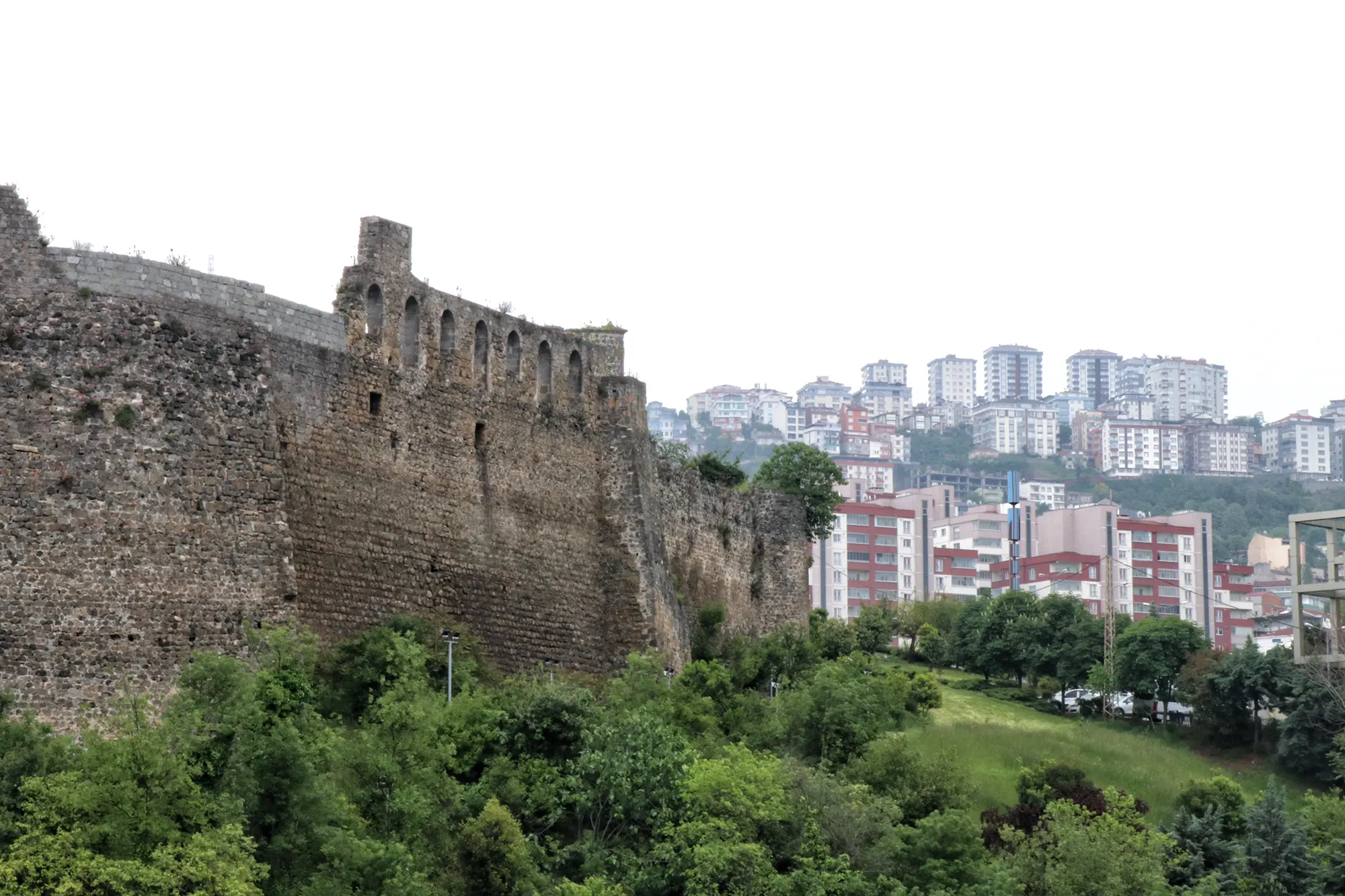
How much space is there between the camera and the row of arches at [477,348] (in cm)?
4322

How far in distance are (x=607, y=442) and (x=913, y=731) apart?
1345 cm

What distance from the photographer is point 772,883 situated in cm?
3822

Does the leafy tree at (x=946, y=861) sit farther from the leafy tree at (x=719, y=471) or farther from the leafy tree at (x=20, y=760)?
the leafy tree at (x=719, y=471)

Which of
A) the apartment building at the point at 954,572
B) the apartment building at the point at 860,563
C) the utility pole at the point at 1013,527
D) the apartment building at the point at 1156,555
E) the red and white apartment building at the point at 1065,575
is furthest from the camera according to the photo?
the apartment building at the point at 954,572

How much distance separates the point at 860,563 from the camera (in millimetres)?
174750

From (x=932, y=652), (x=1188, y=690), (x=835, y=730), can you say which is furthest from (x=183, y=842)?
(x=932, y=652)

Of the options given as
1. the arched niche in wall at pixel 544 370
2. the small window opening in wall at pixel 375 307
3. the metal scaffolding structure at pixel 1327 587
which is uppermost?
the small window opening in wall at pixel 375 307

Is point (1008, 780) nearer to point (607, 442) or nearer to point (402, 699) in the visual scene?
point (607, 442)

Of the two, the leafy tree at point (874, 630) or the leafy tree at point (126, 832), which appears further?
the leafy tree at point (874, 630)

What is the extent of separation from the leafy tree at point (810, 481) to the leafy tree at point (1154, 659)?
15.0 meters

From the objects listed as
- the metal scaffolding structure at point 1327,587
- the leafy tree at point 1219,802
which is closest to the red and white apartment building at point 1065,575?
the leafy tree at point 1219,802

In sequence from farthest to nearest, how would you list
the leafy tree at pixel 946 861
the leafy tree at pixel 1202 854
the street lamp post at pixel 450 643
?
the leafy tree at pixel 1202 854, the leafy tree at pixel 946 861, the street lamp post at pixel 450 643

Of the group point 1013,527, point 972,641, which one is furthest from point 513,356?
point 1013,527

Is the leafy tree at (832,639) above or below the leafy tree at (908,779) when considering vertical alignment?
above
